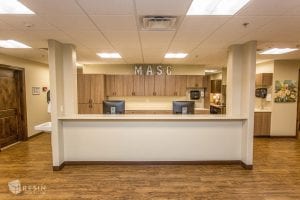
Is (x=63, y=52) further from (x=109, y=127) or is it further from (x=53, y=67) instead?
(x=109, y=127)

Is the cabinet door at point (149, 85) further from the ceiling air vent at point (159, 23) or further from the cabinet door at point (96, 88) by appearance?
the ceiling air vent at point (159, 23)

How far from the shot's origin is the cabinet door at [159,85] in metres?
6.76

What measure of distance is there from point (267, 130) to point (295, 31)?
3.91m

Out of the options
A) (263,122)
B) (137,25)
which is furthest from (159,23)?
→ (263,122)

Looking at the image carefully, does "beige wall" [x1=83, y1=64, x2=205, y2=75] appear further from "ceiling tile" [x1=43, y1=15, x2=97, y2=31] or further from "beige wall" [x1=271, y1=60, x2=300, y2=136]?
"ceiling tile" [x1=43, y1=15, x2=97, y2=31]

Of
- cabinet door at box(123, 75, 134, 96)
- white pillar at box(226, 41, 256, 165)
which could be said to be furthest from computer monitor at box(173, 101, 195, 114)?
cabinet door at box(123, 75, 134, 96)

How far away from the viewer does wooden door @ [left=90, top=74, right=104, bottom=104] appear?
21.1 feet

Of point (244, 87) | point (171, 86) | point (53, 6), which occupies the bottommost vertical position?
point (244, 87)

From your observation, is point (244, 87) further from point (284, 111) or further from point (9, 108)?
point (9, 108)

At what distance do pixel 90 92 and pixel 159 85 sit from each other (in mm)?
2422

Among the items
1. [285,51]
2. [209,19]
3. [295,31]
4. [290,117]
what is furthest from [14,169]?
[290,117]

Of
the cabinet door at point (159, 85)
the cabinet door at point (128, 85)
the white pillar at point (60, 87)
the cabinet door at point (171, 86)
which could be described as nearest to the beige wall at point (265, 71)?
the cabinet door at point (171, 86)

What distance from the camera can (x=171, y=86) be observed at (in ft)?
22.3

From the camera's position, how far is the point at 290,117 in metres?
5.91
